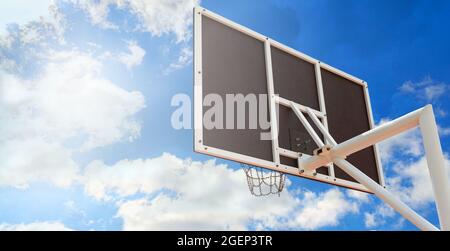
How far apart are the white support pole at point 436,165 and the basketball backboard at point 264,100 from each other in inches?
42.3

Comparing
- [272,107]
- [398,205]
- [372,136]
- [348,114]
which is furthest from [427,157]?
[348,114]

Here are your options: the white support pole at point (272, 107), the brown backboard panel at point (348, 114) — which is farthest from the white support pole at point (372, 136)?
the brown backboard panel at point (348, 114)

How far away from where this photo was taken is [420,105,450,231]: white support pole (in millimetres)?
2882

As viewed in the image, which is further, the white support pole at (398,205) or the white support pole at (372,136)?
the white support pole at (372,136)

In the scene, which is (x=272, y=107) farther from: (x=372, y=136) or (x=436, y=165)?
(x=436, y=165)

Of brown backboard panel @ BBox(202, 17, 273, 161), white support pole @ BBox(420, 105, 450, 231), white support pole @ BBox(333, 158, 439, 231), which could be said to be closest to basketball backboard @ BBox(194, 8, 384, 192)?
brown backboard panel @ BBox(202, 17, 273, 161)

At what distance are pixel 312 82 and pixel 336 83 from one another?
0.39m

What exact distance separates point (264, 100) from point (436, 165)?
1459 mm

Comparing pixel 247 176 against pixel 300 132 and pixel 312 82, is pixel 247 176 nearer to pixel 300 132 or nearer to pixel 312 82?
pixel 300 132

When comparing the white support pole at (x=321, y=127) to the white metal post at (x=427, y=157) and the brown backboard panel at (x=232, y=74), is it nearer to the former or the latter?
the white metal post at (x=427, y=157)

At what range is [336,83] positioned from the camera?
4797mm

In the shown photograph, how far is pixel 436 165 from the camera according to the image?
2998 millimetres

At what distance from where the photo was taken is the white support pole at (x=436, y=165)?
2.88 m
